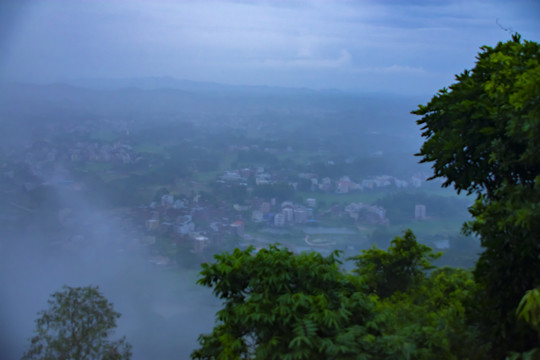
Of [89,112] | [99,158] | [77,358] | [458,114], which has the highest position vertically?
[89,112]

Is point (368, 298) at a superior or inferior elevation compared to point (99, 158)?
inferior

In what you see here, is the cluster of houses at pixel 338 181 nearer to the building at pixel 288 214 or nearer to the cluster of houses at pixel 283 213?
the cluster of houses at pixel 283 213

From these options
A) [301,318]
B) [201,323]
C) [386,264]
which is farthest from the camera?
[201,323]

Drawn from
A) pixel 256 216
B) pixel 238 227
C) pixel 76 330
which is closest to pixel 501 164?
pixel 76 330

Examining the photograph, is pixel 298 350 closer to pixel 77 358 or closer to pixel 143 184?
pixel 77 358

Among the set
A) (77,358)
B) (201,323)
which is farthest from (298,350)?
(201,323)

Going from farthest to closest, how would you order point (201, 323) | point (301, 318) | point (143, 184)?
point (143, 184)
point (201, 323)
point (301, 318)

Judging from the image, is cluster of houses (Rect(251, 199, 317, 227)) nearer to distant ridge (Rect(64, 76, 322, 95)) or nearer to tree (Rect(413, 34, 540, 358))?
tree (Rect(413, 34, 540, 358))
